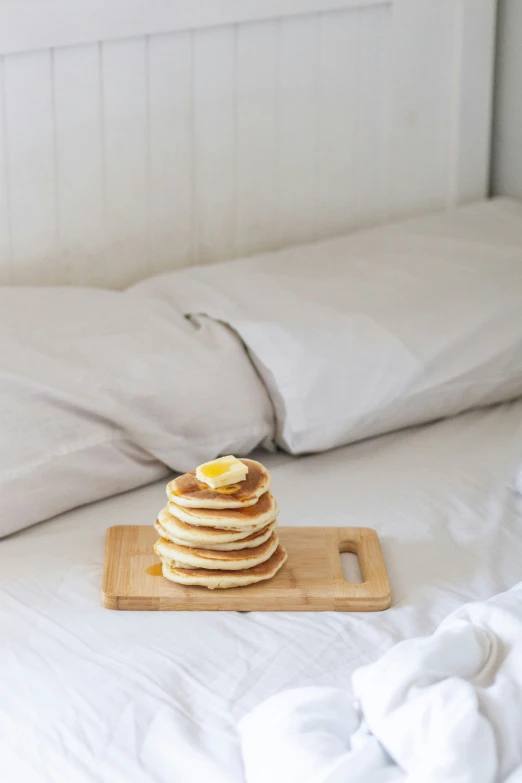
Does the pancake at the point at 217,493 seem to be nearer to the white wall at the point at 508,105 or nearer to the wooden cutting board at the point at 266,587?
the wooden cutting board at the point at 266,587

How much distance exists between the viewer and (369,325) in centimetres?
148

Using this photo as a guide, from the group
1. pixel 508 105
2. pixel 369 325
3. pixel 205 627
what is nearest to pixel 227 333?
pixel 369 325

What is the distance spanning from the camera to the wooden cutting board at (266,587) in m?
1.08

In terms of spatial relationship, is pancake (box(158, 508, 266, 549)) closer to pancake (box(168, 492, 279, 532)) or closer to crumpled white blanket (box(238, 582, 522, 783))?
pancake (box(168, 492, 279, 532))

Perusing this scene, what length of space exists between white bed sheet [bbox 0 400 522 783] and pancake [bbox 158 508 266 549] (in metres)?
0.08

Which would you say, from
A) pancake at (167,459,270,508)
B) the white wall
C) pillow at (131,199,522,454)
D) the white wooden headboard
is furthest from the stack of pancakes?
the white wall

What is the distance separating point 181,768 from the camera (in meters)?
0.84

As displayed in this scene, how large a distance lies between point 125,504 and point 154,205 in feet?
1.97

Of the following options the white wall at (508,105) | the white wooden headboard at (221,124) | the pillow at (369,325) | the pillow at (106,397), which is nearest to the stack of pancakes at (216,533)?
the pillow at (106,397)

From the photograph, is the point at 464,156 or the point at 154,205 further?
the point at 464,156

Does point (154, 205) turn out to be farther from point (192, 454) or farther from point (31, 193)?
point (192, 454)

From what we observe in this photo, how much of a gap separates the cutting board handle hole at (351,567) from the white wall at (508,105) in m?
1.14

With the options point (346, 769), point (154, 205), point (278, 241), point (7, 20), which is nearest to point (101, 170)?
point (154, 205)

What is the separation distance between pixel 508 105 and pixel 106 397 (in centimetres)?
120
